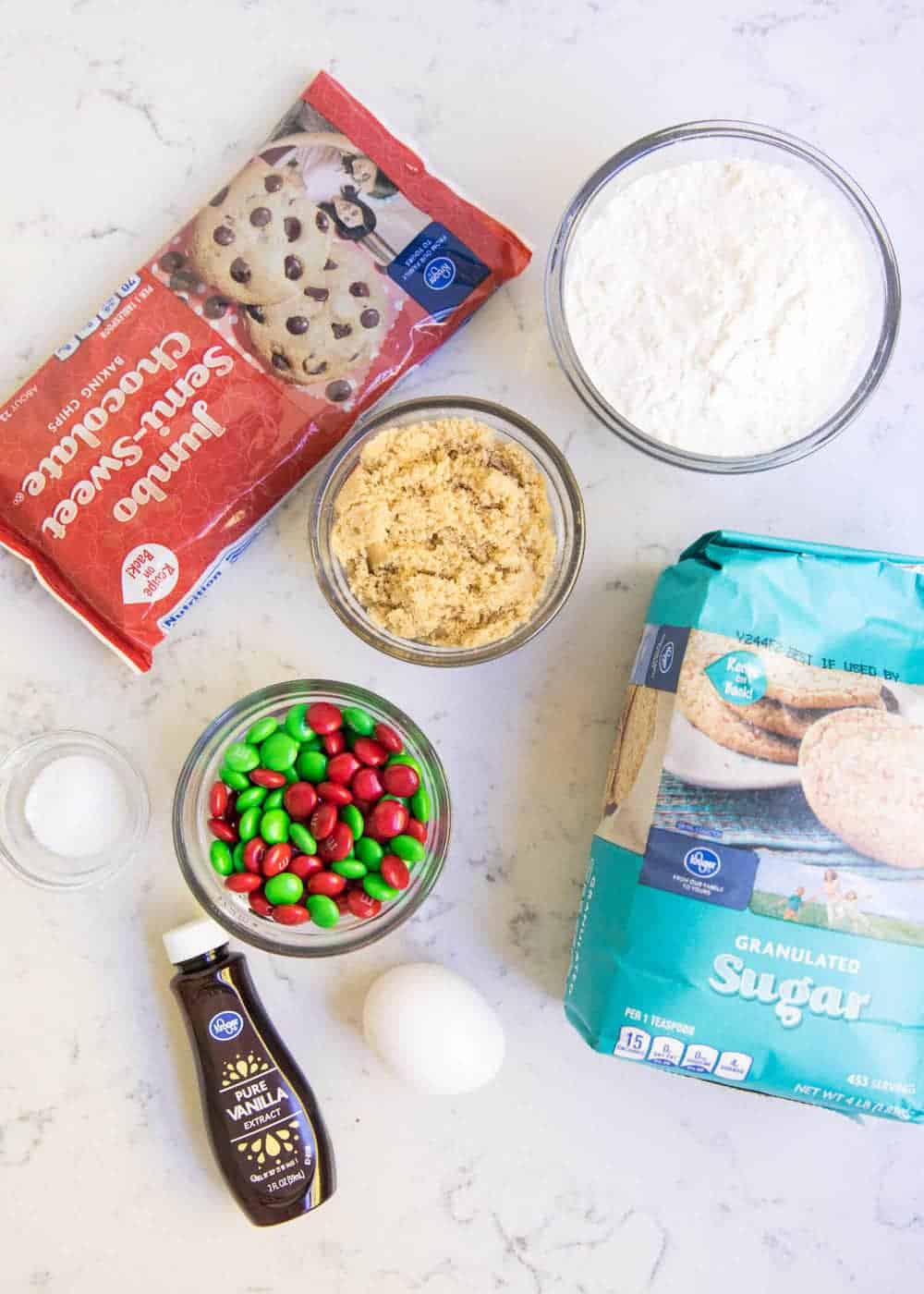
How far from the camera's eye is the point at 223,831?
1104mm

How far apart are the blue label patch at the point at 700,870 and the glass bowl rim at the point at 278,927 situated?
25 cm

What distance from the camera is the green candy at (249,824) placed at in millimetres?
1099

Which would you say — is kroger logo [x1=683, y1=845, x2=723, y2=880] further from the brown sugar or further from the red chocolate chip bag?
the red chocolate chip bag

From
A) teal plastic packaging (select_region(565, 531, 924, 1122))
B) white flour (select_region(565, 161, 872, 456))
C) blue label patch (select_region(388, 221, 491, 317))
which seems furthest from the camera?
blue label patch (select_region(388, 221, 491, 317))

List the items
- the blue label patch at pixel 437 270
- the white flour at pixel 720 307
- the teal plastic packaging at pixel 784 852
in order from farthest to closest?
the blue label patch at pixel 437 270 → the white flour at pixel 720 307 → the teal plastic packaging at pixel 784 852

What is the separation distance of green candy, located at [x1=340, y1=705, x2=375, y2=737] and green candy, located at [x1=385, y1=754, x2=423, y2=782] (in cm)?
4

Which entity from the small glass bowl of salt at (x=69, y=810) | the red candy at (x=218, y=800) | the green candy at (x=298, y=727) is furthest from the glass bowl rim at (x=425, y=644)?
the small glass bowl of salt at (x=69, y=810)

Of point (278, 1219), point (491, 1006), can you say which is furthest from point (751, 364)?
point (278, 1219)

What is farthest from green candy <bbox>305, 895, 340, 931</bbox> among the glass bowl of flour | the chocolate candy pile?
the glass bowl of flour

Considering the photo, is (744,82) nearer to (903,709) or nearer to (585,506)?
(585,506)

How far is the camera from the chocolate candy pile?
3.59 feet

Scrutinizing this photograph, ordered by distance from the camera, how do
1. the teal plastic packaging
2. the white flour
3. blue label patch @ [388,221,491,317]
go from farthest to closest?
blue label patch @ [388,221,491,317] → the white flour → the teal plastic packaging

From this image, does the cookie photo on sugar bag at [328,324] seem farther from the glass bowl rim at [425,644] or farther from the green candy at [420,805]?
the green candy at [420,805]

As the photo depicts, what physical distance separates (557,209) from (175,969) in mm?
994
